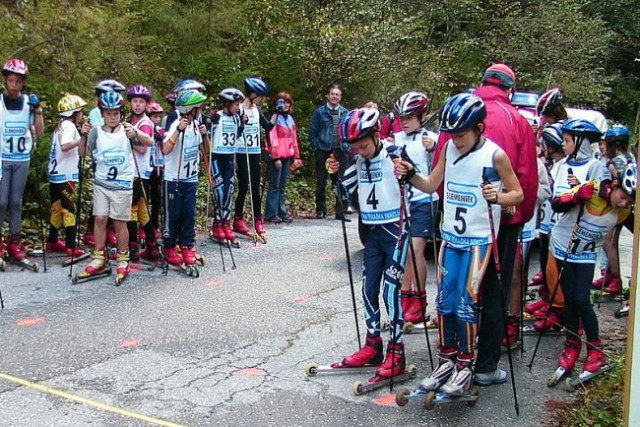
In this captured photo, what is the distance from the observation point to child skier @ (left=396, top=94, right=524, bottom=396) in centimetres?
502

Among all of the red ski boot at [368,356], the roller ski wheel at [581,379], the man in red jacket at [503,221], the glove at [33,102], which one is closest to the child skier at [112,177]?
the glove at [33,102]

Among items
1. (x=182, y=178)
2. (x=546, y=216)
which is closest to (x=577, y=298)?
(x=546, y=216)

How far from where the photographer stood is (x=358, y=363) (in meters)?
5.70

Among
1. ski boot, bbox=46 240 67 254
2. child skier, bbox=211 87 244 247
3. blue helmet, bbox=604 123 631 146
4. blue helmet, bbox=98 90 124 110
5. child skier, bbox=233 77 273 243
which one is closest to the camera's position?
blue helmet, bbox=604 123 631 146

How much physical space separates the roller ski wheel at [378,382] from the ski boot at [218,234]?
193 inches

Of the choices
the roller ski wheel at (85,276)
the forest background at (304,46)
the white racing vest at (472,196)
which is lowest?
the roller ski wheel at (85,276)

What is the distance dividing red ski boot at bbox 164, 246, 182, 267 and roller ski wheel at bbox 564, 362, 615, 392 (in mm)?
4941

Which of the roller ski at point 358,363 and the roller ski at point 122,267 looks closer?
the roller ski at point 358,363

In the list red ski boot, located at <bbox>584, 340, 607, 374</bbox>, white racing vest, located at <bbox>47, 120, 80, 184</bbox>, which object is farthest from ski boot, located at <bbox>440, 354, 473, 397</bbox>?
white racing vest, located at <bbox>47, 120, 80, 184</bbox>

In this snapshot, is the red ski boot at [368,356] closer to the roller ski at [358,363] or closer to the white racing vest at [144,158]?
the roller ski at [358,363]

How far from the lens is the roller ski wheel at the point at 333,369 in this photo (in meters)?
5.65

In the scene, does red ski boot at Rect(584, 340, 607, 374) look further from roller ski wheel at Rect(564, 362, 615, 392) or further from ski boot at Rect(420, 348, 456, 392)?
ski boot at Rect(420, 348, 456, 392)

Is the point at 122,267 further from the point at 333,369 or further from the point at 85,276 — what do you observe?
the point at 333,369

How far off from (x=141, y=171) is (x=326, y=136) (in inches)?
179
